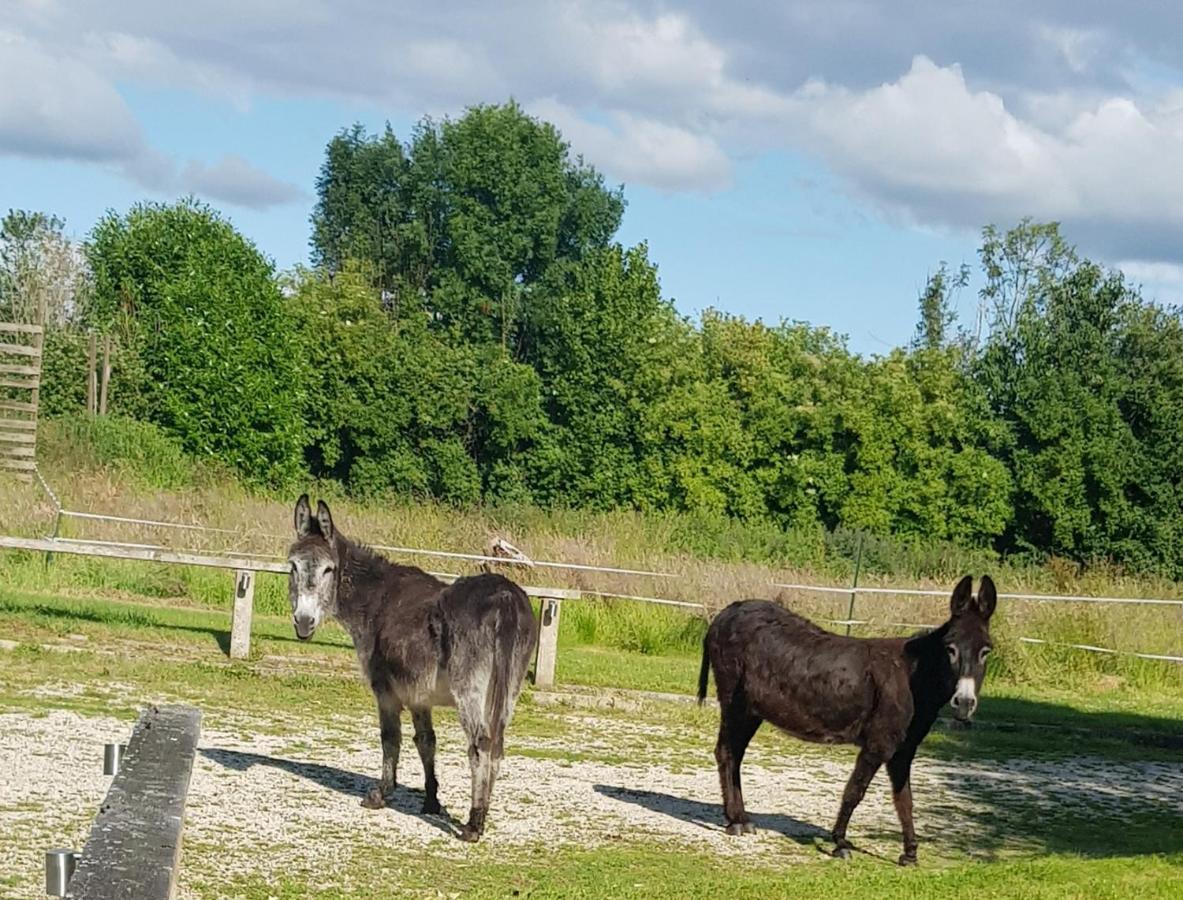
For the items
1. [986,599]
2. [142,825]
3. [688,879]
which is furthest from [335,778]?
[142,825]

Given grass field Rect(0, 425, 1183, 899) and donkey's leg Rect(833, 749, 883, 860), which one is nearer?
grass field Rect(0, 425, 1183, 899)

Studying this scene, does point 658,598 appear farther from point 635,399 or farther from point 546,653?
point 635,399

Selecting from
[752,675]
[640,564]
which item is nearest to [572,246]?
[640,564]

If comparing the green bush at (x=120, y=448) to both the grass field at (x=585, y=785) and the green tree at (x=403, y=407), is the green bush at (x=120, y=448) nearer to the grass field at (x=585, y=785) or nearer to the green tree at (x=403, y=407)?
the grass field at (x=585, y=785)

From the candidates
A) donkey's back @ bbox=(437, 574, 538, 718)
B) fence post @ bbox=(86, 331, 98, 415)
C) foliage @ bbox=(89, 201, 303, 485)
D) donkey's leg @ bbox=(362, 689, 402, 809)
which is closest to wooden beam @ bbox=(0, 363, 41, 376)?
fence post @ bbox=(86, 331, 98, 415)

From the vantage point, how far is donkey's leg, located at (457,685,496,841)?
9734mm

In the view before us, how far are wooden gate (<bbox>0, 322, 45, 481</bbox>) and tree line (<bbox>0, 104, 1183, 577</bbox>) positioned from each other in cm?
617

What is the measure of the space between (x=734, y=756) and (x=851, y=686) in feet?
3.24

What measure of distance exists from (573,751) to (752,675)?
11.2 ft

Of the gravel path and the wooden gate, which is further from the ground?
the wooden gate

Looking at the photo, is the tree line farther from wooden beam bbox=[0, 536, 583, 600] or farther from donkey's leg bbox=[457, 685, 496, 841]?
donkey's leg bbox=[457, 685, 496, 841]

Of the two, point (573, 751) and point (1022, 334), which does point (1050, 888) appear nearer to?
point (573, 751)

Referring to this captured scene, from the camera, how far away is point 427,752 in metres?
10.5

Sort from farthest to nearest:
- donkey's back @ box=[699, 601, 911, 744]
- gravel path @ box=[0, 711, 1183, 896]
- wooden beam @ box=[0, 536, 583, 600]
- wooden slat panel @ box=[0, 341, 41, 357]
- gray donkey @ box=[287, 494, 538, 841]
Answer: wooden slat panel @ box=[0, 341, 41, 357]
wooden beam @ box=[0, 536, 583, 600]
donkey's back @ box=[699, 601, 911, 744]
gray donkey @ box=[287, 494, 538, 841]
gravel path @ box=[0, 711, 1183, 896]
